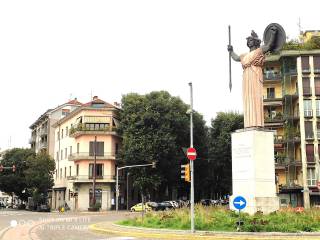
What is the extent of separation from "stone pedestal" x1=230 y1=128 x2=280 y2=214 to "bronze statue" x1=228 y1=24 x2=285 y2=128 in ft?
2.91

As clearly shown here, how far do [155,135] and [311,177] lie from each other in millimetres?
20093

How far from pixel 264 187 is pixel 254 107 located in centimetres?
425

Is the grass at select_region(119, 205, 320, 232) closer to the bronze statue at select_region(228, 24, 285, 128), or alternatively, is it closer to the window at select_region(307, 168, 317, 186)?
the bronze statue at select_region(228, 24, 285, 128)

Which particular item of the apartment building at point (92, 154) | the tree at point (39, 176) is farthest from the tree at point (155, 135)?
the tree at point (39, 176)

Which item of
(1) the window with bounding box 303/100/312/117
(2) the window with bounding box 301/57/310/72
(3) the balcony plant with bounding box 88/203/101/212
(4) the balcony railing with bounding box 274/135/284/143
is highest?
(2) the window with bounding box 301/57/310/72

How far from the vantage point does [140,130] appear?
5869 centimetres

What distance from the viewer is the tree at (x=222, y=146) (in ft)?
207

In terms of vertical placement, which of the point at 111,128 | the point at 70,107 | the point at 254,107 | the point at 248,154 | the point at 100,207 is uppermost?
the point at 70,107

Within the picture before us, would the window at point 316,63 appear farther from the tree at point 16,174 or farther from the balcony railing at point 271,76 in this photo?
→ the tree at point 16,174

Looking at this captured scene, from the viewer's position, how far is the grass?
19000mm

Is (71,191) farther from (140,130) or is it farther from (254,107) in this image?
(254,107)

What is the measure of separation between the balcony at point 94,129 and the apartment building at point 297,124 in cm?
2232

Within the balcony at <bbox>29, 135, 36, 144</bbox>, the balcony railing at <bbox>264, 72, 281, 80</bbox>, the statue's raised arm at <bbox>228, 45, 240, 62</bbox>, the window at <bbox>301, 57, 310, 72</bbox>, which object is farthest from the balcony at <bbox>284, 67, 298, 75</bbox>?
the balcony at <bbox>29, 135, 36, 144</bbox>

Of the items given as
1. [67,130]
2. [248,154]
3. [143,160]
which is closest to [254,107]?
[248,154]
